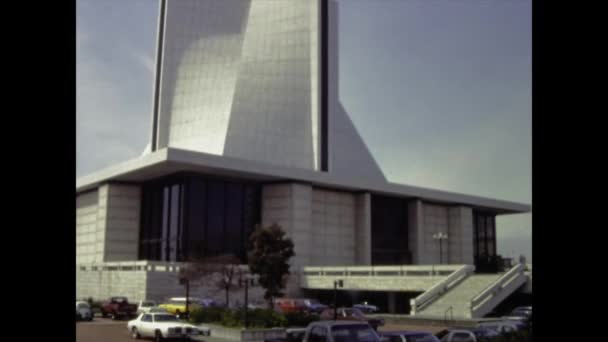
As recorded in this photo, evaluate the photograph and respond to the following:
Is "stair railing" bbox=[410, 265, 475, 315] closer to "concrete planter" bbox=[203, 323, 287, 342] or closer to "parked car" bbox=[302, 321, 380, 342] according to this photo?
"concrete planter" bbox=[203, 323, 287, 342]

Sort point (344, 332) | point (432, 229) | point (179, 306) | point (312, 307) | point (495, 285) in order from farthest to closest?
point (432, 229) → point (495, 285) → point (312, 307) → point (179, 306) → point (344, 332)

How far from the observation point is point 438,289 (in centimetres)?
4459

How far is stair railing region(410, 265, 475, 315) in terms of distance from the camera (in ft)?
140

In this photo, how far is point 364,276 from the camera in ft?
168

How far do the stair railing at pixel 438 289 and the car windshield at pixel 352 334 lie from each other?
98.2 ft

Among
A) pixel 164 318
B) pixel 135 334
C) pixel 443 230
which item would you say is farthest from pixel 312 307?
pixel 443 230

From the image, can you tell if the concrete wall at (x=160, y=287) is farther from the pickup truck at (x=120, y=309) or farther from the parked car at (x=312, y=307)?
the parked car at (x=312, y=307)

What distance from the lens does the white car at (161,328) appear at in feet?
81.4

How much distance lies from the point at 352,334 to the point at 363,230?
5130 centimetres

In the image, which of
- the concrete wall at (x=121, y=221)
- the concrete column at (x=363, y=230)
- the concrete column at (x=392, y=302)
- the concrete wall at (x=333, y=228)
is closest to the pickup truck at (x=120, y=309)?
the concrete wall at (x=121, y=221)

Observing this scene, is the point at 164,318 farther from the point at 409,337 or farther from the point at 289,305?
the point at 289,305

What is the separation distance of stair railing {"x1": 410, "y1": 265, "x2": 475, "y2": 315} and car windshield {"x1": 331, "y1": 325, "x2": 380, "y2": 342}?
29.9 metres

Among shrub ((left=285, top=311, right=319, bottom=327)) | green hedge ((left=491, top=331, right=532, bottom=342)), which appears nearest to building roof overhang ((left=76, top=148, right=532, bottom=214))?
shrub ((left=285, top=311, right=319, bottom=327))
